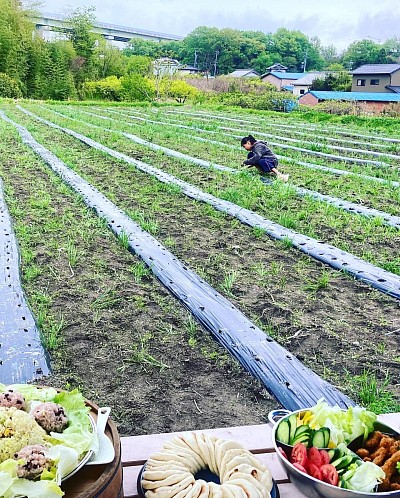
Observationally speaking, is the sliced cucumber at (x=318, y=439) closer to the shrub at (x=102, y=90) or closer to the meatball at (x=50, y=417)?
the meatball at (x=50, y=417)

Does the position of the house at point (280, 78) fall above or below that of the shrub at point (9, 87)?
above

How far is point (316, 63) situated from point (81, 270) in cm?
7380

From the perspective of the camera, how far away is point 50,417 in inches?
46.8

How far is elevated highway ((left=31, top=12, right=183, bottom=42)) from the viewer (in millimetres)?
40094

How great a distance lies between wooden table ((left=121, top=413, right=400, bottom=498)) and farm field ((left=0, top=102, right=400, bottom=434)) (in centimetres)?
54

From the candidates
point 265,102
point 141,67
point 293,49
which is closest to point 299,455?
point 265,102

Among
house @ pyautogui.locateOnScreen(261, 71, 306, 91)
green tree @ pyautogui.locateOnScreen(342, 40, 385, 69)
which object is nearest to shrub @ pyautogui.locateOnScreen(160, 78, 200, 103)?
house @ pyautogui.locateOnScreen(261, 71, 306, 91)

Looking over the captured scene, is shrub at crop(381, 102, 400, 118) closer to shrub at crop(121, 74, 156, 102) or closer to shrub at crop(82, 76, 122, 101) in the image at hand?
shrub at crop(121, 74, 156, 102)

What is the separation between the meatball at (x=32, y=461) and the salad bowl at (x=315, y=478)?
0.57 meters

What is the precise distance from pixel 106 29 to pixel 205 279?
61.8 meters

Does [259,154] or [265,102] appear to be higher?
[265,102]

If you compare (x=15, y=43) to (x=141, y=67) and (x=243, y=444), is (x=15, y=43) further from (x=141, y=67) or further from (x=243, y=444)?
(x=243, y=444)

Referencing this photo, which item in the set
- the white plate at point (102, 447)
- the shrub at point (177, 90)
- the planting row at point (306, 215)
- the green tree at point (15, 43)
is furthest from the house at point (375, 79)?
the white plate at point (102, 447)

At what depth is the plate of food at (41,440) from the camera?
1012 mm
